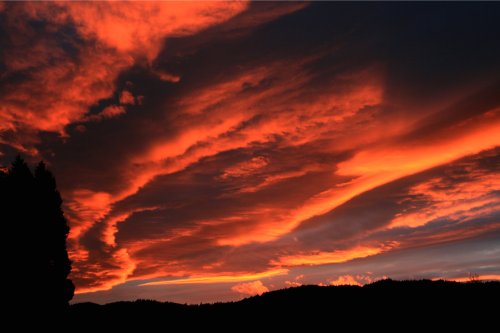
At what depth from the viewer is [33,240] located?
41.5 m

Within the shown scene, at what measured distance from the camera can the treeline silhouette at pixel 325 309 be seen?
30.7 metres

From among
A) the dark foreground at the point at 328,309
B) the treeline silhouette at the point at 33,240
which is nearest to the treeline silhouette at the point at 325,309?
the dark foreground at the point at 328,309

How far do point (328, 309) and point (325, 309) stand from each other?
10.5 inches

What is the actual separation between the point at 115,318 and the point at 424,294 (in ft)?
85.4

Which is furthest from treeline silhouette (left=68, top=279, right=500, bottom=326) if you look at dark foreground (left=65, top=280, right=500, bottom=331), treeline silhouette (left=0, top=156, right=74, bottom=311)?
treeline silhouette (left=0, top=156, right=74, bottom=311)

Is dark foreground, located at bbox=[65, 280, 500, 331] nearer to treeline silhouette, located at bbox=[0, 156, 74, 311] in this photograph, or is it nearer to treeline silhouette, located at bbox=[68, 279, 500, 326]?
treeline silhouette, located at bbox=[68, 279, 500, 326]

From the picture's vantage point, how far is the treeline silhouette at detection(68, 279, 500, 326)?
30.7 metres

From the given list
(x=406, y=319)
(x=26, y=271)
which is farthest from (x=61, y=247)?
(x=406, y=319)

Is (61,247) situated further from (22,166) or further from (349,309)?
(349,309)

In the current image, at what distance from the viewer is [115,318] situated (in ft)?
Answer: 125

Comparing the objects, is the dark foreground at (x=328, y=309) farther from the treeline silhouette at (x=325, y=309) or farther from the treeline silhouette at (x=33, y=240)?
the treeline silhouette at (x=33, y=240)

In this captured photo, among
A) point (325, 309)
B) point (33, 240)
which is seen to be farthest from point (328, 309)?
point (33, 240)

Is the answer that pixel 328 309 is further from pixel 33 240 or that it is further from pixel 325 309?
pixel 33 240

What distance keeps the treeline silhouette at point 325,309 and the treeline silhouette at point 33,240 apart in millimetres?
3308
